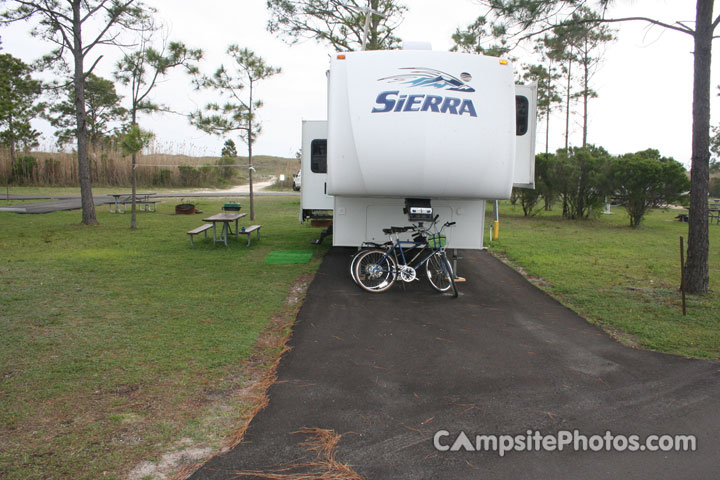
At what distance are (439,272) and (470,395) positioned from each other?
143 inches

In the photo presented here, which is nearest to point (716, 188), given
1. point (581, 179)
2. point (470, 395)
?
point (581, 179)

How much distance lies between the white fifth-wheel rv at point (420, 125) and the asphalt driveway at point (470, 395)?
1693 millimetres

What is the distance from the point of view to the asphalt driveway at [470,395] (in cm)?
292

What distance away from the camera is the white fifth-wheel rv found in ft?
20.5

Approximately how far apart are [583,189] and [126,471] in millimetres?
19763

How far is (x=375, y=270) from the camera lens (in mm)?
7227

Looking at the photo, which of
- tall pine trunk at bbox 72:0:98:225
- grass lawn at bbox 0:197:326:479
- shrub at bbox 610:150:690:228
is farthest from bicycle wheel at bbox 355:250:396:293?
shrub at bbox 610:150:690:228

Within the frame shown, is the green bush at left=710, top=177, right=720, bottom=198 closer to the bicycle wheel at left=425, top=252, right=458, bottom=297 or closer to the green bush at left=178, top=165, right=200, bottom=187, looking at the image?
the green bush at left=178, top=165, right=200, bottom=187

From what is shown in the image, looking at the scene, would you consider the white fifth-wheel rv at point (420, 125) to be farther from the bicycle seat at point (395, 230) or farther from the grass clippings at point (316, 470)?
the grass clippings at point (316, 470)

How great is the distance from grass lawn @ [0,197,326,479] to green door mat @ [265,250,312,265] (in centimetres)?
24

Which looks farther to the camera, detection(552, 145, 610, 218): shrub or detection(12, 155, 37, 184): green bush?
detection(12, 155, 37, 184): green bush

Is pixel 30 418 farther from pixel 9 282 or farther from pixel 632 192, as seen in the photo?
pixel 632 192

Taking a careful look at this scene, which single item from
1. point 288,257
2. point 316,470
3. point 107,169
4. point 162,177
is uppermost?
point 107,169

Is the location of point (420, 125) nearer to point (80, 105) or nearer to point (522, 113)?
point (522, 113)
